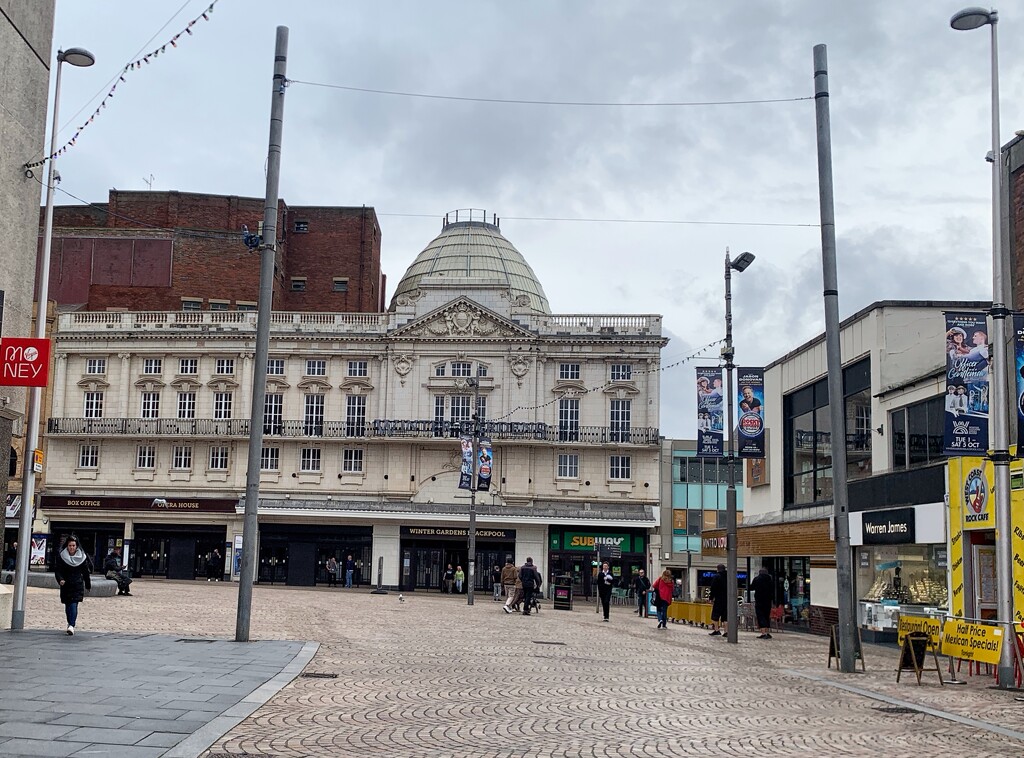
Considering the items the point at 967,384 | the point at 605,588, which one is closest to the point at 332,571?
the point at 605,588

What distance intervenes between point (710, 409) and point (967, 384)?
391 inches

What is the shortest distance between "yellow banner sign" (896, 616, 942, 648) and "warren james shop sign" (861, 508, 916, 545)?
497cm

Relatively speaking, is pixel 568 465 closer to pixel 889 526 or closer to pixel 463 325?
pixel 463 325

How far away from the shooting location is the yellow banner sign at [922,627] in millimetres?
17438

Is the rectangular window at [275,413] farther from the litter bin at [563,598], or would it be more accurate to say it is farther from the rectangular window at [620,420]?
the litter bin at [563,598]

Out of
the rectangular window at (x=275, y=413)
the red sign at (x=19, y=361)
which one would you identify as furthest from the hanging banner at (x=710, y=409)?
the rectangular window at (x=275, y=413)

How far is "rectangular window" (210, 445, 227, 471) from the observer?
6203 cm

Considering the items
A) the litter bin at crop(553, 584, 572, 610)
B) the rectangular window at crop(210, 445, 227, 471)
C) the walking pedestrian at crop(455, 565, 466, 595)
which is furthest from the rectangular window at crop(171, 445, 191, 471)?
the litter bin at crop(553, 584, 572, 610)

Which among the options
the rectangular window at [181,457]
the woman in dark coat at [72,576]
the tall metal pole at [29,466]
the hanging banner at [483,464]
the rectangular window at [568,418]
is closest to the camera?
the woman in dark coat at [72,576]

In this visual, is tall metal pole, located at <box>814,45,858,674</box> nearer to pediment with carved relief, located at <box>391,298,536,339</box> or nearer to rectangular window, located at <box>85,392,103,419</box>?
pediment with carved relief, located at <box>391,298,536,339</box>

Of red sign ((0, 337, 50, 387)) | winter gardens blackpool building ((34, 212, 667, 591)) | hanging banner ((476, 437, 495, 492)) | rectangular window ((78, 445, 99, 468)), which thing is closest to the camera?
red sign ((0, 337, 50, 387))

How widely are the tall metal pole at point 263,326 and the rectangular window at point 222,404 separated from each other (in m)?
44.4

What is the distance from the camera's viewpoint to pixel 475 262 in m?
66.9

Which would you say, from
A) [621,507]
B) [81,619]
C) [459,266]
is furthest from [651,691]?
[459,266]
